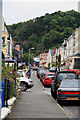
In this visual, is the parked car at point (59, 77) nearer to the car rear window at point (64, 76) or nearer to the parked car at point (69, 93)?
the car rear window at point (64, 76)

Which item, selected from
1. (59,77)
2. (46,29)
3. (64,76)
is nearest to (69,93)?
(59,77)

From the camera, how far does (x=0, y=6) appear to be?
6410 millimetres

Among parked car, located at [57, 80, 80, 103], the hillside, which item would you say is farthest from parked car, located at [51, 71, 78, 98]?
the hillside

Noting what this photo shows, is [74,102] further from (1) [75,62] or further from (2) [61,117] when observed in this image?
(1) [75,62]

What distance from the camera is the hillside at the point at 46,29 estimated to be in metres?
130

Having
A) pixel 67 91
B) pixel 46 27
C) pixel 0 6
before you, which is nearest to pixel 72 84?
pixel 67 91

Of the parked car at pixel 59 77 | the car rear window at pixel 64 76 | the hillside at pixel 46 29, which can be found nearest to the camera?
the parked car at pixel 59 77

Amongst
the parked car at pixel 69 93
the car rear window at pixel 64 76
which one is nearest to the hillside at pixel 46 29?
the car rear window at pixel 64 76

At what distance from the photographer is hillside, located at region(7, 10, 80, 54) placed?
425 ft

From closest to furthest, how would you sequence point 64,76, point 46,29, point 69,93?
point 69,93
point 64,76
point 46,29

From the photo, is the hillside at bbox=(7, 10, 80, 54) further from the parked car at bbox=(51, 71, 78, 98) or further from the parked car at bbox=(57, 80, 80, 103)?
the parked car at bbox=(57, 80, 80, 103)

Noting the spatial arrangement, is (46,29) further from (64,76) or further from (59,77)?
(59,77)

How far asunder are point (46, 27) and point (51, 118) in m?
144

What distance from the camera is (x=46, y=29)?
15462 centimetres
